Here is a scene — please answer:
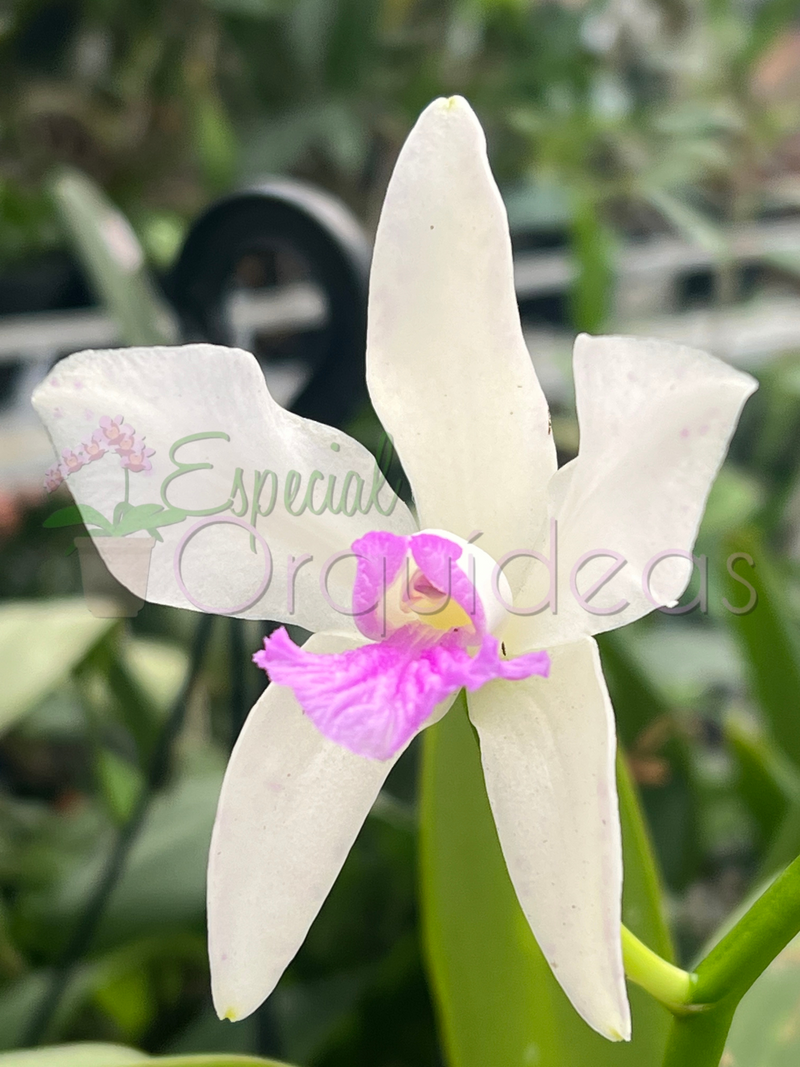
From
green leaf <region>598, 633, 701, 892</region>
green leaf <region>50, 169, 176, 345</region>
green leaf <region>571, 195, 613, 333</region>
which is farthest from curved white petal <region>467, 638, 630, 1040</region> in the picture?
green leaf <region>571, 195, 613, 333</region>

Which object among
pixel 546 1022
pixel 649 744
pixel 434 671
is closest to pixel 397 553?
pixel 434 671

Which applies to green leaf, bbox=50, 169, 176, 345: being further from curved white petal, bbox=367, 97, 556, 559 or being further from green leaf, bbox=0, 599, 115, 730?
curved white petal, bbox=367, 97, 556, 559

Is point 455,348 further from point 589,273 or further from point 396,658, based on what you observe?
point 589,273

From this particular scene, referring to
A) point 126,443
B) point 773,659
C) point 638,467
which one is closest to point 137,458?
point 126,443

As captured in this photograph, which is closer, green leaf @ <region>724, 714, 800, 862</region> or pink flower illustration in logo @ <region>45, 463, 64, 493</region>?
pink flower illustration in logo @ <region>45, 463, 64, 493</region>

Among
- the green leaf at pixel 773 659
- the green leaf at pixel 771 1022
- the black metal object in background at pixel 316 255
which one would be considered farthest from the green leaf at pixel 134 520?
the green leaf at pixel 773 659

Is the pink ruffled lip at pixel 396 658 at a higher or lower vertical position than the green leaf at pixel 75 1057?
higher

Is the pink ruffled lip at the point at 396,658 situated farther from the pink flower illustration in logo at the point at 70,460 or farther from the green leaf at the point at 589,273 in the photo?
the green leaf at the point at 589,273
